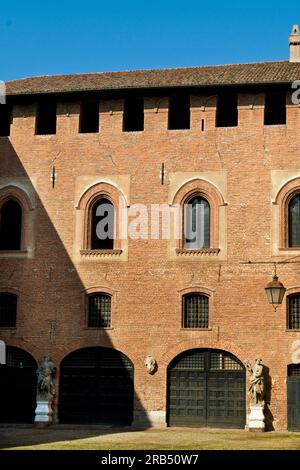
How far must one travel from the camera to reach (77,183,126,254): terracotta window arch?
3206 cm

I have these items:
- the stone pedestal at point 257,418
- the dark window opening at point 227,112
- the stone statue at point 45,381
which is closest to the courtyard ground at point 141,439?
the stone pedestal at point 257,418

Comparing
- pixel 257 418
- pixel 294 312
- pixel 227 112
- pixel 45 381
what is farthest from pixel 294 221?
pixel 45 381

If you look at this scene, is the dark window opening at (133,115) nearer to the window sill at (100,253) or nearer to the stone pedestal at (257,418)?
the window sill at (100,253)

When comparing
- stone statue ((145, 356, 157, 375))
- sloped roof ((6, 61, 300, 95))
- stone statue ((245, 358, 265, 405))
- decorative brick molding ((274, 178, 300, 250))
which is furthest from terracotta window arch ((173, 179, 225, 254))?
stone statue ((245, 358, 265, 405))

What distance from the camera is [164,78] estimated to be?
3328 centimetres

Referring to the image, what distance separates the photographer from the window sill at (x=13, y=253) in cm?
3244

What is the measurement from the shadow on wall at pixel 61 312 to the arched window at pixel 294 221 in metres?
6.22

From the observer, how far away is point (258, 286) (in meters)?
30.4

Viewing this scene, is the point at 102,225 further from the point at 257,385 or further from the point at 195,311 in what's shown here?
the point at 257,385

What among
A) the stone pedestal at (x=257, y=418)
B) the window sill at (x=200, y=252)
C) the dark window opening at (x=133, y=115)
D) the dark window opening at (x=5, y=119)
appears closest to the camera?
the stone pedestal at (x=257, y=418)

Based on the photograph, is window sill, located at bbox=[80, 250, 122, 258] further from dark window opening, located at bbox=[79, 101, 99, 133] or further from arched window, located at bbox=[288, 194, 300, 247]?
arched window, located at bbox=[288, 194, 300, 247]

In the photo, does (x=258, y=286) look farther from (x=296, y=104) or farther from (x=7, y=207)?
(x=7, y=207)

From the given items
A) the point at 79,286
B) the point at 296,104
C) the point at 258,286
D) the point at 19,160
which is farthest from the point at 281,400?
the point at 19,160
